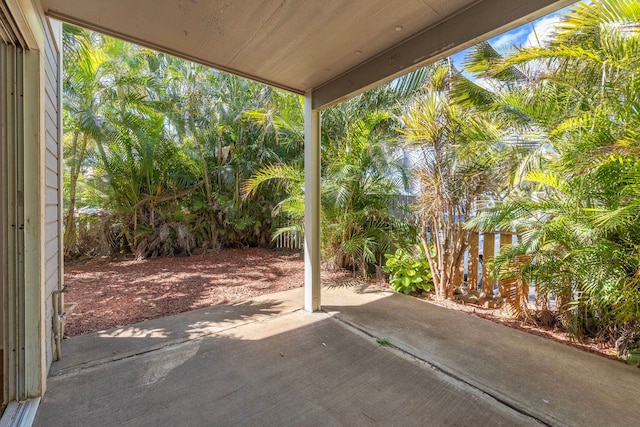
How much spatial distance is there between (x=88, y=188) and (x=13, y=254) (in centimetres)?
460

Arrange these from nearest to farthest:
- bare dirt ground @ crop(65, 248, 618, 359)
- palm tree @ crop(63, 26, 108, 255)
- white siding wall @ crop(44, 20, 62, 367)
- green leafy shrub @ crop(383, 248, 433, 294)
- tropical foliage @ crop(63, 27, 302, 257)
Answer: white siding wall @ crop(44, 20, 62, 367) → bare dirt ground @ crop(65, 248, 618, 359) → green leafy shrub @ crop(383, 248, 433, 294) → palm tree @ crop(63, 26, 108, 255) → tropical foliage @ crop(63, 27, 302, 257)

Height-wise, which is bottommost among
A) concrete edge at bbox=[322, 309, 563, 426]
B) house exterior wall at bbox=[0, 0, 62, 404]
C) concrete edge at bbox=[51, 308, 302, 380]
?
concrete edge at bbox=[322, 309, 563, 426]

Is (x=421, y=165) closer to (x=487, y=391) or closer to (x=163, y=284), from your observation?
(x=487, y=391)

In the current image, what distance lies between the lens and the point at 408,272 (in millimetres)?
3918

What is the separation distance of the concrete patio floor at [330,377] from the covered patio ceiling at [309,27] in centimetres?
225

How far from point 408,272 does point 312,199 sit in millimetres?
1859

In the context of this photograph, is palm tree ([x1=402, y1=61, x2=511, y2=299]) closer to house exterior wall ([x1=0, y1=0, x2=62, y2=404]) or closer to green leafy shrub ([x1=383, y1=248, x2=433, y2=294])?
green leafy shrub ([x1=383, y1=248, x2=433, y2=294])

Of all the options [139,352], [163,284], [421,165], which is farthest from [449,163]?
[163,284]

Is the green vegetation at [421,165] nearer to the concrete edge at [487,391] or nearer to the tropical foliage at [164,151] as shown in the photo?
the tropical foliage at [164,151]

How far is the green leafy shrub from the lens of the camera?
3895mm

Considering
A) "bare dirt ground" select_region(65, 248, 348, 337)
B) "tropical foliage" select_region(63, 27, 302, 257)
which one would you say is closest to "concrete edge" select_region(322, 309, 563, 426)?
"bare dirt ground" select_region(65, 248, 348, 337)

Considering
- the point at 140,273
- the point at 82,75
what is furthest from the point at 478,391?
the point at 82,75

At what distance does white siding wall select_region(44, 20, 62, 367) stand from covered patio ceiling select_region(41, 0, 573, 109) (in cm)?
50

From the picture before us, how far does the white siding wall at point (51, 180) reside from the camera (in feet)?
6.34
